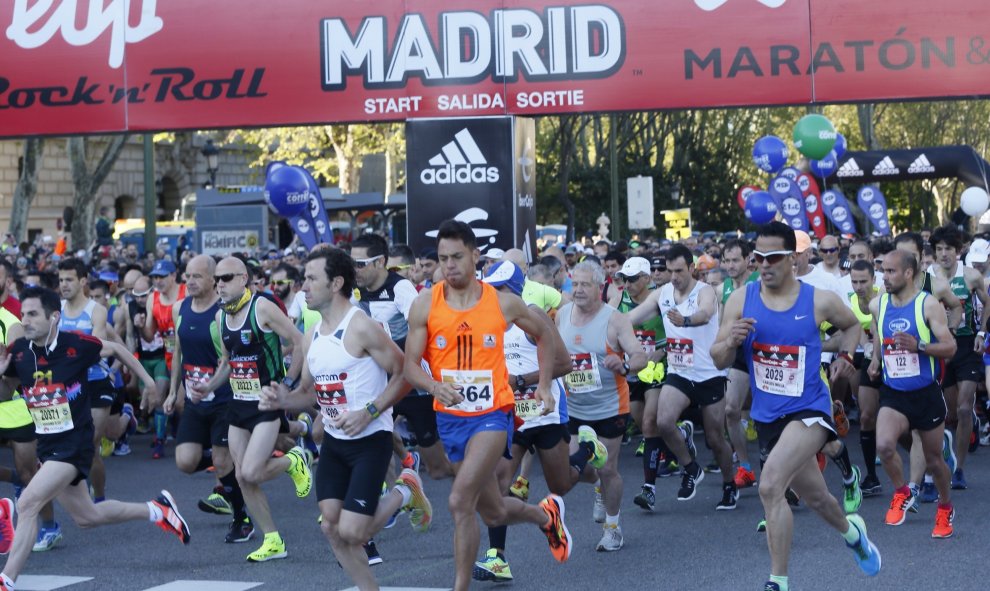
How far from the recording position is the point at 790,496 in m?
10.2

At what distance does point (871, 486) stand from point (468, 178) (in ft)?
19.3

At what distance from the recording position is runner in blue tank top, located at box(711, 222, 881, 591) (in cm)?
743

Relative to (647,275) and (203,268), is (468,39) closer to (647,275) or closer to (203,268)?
(647,275)

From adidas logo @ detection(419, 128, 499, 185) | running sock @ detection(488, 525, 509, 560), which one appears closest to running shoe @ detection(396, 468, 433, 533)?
running sock @ detection(488, 525, 509, 560)

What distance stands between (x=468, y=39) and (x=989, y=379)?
22.1 ft

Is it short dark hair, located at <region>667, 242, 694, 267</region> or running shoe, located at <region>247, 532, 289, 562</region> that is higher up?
short dark hair, located at <region>667, 242, 694, 267</region>

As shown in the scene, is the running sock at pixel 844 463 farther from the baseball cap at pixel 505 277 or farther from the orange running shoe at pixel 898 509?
the baseball cap at pixel 505 277

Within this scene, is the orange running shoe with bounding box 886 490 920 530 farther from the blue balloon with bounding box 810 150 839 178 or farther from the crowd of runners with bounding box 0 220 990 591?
the blue balloon with bounding box 810 150 839 178

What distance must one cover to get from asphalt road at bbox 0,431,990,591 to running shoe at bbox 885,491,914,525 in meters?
0.06

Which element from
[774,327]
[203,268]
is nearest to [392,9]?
[203,268]

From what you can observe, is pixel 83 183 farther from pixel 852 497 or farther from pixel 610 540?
pixel 852 497

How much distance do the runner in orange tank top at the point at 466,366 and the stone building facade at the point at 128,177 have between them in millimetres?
35350

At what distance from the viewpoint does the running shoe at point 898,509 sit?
959cm

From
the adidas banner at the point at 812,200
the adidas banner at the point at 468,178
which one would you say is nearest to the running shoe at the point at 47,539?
the adidas banner at the point at 468,178
